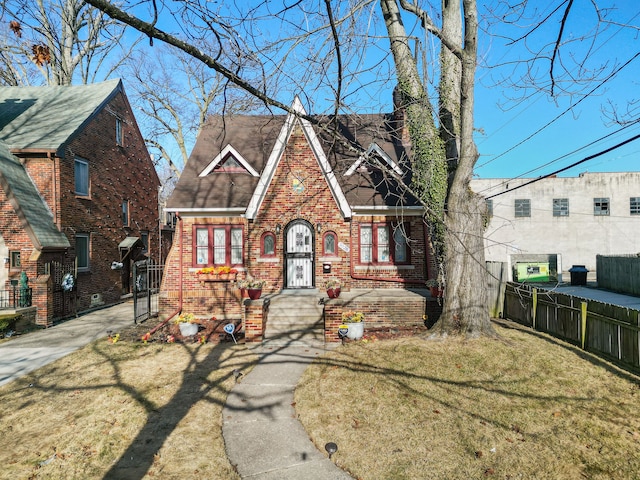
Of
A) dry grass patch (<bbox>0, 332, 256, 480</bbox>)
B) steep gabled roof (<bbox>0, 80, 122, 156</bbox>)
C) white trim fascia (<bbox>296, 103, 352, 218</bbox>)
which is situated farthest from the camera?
Answer: steep gabled roof (<bbox>0, 80, 122, 156</bbox>)

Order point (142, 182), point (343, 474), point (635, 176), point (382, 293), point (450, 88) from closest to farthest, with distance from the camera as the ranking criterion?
point (343, 474)
point (450, 88)
point (382, 293)
point (142, 182)
point (635, 176)

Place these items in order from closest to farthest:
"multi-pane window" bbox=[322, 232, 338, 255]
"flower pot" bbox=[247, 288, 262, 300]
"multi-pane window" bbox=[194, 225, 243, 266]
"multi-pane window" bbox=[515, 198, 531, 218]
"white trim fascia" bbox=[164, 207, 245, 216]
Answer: "flower pot" bbox=[247, 288, 262, 300], "multi-pane window" bbox=[322, 232, 338, 255], "white trim fascia" bbox=[164, 207, 245, 216], "multi-pane window" bbox=[194, 225, 243, 266], "multi-pane window" bbox=[515, 198, 531, 218]

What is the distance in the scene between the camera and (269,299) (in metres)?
10.8

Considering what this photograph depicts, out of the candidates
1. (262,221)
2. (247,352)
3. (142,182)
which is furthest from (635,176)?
(142,182)

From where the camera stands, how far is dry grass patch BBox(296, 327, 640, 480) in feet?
13.0

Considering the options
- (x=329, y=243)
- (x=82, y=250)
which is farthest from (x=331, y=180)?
(x=82, y=250)

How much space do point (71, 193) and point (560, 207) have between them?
1379 inches

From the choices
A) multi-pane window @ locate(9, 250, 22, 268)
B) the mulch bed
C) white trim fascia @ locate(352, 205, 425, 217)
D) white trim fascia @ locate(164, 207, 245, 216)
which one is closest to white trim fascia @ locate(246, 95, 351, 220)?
white trim fascia @ locate(164, 207, 245, 216)

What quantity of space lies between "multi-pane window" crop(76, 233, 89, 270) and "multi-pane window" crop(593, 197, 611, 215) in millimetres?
37319

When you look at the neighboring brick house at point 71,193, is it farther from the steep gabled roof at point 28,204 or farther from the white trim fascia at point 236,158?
the white trim fascia at point 236,158

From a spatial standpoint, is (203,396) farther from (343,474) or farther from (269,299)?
(269,299)

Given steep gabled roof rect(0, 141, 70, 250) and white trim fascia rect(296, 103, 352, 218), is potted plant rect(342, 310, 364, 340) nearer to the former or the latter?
white trim fascia rect(296, 103, 352, 218)

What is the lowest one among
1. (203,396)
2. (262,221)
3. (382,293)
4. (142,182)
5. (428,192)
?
(203,396)

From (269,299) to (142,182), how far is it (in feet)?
50.1
